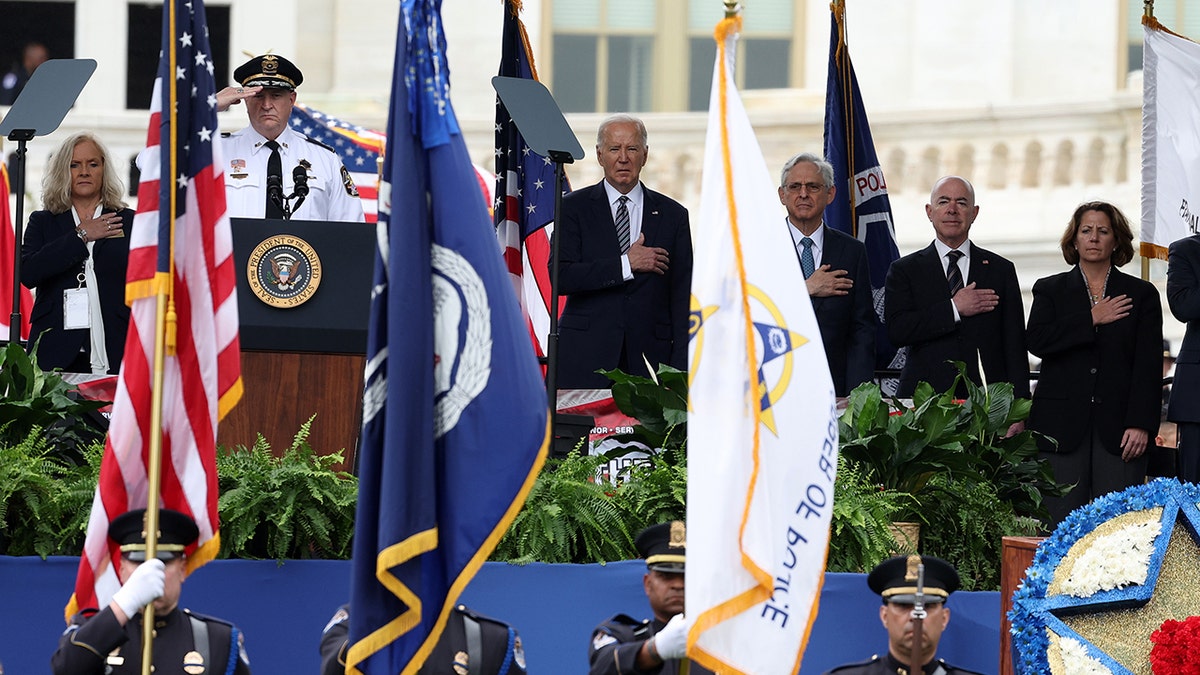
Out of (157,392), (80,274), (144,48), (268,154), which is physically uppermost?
(144,48)

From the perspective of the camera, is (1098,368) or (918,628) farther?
(1098,368)

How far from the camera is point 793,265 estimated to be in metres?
6.44

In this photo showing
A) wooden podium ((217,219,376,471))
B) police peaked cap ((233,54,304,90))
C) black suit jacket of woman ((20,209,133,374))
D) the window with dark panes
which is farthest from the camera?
the window with dark panes

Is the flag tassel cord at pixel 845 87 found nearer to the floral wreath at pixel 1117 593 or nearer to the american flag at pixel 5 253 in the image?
the american flag at pixel 5 253

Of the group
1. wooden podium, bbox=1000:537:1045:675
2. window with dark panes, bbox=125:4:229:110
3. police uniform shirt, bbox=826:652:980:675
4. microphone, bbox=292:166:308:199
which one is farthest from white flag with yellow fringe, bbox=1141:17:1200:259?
window with dark panes, bbox=125:4:229:110

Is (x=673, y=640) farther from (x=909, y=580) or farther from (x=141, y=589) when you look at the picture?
(x=141, y=589)

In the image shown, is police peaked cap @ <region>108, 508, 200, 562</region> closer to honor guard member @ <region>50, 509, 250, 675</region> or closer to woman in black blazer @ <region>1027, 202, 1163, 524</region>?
honor guard member @ <region>50, 509, 250, 675</region>

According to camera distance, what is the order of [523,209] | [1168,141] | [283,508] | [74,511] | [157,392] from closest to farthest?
[157,392] → [283,508] → [74,511] → [1168,141] → [523,209]

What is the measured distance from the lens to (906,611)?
21.9ft

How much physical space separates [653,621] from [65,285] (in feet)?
13.4

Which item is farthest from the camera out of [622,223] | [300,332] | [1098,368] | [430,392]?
[622,223]

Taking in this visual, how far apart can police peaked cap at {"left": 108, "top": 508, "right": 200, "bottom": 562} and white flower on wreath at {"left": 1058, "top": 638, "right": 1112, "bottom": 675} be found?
2744 millimetres

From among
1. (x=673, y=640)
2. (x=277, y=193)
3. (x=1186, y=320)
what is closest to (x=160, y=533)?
(x=673, y=640)

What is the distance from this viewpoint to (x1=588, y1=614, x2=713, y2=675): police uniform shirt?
633cm
